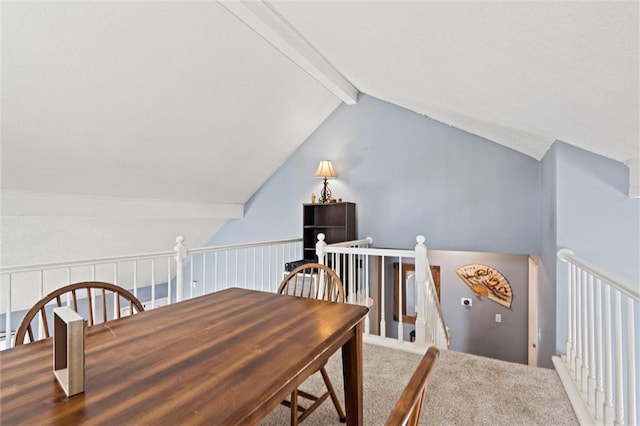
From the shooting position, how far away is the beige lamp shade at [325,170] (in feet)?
14.8

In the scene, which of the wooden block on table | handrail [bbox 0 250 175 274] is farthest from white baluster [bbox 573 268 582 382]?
handrail [bbox 0 250 175 274]

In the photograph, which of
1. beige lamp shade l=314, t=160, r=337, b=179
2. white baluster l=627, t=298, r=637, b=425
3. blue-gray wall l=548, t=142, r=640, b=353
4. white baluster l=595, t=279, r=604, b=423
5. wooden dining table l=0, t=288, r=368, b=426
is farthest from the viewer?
beige lamp shade l=314, t=160, r=337, b=179

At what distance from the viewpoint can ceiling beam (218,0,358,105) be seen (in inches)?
90.0

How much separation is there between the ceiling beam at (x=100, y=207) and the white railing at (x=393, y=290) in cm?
201

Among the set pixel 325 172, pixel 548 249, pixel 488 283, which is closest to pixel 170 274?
pixel 325 172

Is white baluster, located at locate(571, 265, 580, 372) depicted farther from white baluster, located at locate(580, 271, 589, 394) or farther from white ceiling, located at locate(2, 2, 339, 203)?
white ceiling, located at locate(2, 2, 339, 203)

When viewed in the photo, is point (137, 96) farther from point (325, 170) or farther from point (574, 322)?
point (574, 322)

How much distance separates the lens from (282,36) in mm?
2598

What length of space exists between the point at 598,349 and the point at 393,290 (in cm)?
357

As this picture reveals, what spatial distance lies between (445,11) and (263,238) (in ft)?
14.7

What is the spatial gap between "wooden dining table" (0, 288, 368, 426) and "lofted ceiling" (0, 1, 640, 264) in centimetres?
134

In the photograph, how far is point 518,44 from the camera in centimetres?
132

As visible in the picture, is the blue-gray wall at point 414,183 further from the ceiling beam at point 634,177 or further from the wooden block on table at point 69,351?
the wooden block on table at point 69,351

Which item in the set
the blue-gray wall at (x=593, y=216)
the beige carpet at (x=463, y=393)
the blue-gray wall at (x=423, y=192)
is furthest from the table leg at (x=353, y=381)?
the blue-gray wall at (x=423, y=192)
